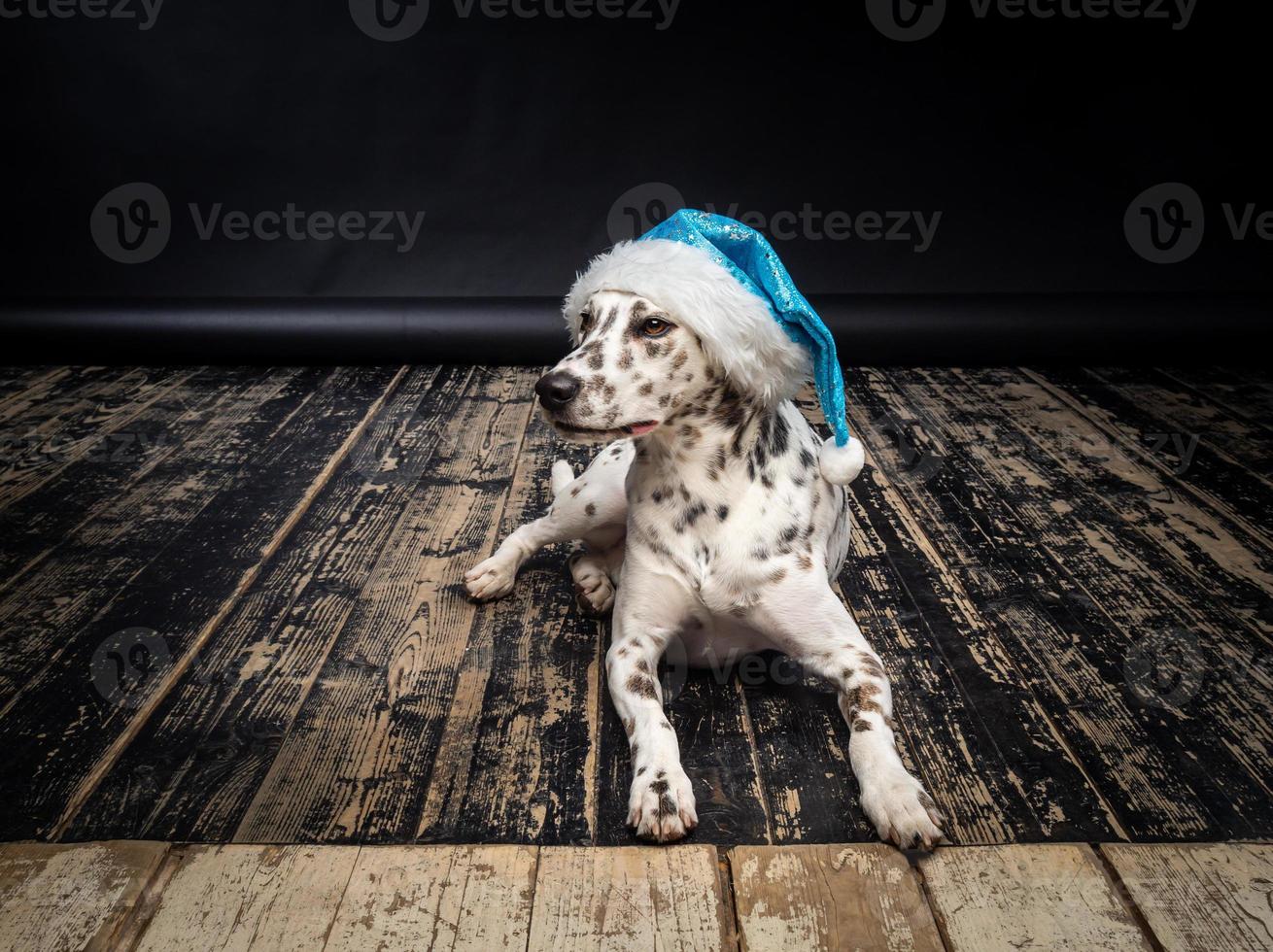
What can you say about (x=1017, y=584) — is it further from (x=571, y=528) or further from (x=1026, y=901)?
(x=1026, y=901)

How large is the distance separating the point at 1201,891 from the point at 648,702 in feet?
3.20

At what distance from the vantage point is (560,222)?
5.36 metres

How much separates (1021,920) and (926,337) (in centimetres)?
353

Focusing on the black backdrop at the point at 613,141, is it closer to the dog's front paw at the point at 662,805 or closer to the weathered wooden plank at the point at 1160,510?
the weathered wooden plank at the point at 1160,510

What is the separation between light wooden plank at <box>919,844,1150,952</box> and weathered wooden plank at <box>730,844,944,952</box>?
0.04 metres

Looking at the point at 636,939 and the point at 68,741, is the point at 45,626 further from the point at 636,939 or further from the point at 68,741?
the point at 636,939

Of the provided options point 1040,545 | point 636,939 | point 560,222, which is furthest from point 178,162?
point 636,939

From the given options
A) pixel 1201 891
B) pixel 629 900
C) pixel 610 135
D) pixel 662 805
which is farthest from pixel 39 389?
pixel 1201 891

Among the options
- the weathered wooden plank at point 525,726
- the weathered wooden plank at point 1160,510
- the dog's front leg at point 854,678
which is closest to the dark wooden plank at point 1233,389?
the weathered wooden plank at point 1160,510

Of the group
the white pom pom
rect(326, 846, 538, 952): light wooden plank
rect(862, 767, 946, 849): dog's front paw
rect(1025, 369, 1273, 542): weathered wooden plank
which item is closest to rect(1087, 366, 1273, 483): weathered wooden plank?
rect(1025, 369, 1273, 542): weathered wooden plank

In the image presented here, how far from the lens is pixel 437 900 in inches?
74.4

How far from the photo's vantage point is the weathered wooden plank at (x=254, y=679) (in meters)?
2.12

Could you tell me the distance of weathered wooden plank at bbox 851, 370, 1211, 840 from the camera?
2.18 metres

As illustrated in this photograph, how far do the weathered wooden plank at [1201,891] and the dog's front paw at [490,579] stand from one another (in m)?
1.51
